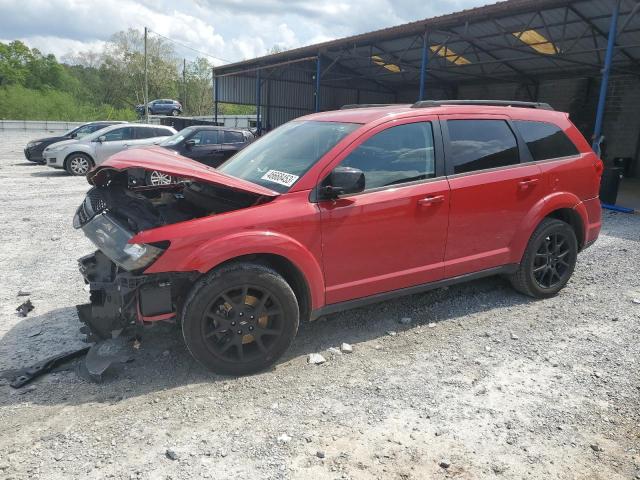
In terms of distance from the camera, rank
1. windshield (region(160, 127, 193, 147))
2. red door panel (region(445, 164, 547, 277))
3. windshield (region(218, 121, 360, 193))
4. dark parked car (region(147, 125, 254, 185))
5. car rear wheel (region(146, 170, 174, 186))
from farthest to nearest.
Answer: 1. windshield (region(160, 127, 193, 147))
2. dark parked car (region(147, 125, 254, 185))
3. red door panel (region(445, 164, 547, 277))
4. car rear wheel (region(146, 170, 174, 186))
5. windshield (region(218, 121, 360, 193))

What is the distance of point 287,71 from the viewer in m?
24.2

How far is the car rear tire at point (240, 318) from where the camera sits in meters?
3.05

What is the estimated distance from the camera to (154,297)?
9.94 feet

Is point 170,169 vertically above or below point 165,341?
above

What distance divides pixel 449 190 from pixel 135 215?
2366mm

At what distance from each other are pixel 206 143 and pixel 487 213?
32.0 feet

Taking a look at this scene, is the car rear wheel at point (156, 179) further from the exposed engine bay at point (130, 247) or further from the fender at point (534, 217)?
the fender at point (534, 217)

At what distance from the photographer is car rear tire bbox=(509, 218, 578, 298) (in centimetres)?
444

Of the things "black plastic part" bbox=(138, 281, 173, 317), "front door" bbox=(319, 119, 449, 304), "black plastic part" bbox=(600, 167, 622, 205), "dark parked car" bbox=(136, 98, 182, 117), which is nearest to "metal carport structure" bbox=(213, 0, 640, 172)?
"black plastic part" bbox=(600, 167, 622, 205)

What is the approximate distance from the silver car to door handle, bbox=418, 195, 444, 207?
469 inches

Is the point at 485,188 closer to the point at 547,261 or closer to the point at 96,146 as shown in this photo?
the point at 547,261

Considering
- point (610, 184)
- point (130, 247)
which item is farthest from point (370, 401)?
point (610, 184)

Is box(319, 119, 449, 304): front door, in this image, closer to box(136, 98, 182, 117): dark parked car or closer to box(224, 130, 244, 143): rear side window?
box(224, 130, 244, 143): rear side window

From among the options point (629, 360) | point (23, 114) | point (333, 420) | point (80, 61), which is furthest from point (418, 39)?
point (80, 61)
